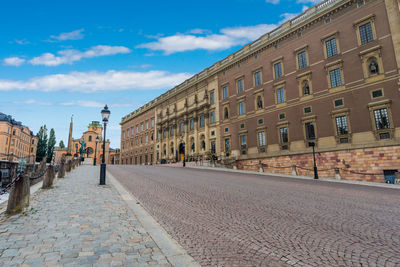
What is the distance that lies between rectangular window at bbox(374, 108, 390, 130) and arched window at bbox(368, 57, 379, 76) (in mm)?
3504

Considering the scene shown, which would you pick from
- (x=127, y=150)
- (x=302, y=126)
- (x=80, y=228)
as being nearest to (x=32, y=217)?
(x=80, y=228)

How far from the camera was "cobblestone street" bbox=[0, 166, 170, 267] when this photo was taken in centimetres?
340

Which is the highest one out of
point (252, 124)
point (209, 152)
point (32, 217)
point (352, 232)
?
point (252, 124)

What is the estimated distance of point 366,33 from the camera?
21859 millimetres

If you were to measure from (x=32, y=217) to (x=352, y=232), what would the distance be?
288 inches

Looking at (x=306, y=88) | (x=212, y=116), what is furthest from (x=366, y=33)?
(x=212, y=116)

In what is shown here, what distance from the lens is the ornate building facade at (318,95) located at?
20.2 metres

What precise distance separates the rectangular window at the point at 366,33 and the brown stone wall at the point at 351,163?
Answer: 1019 cm

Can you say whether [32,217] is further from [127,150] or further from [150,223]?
[127,150]

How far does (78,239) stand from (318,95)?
25.7 meters

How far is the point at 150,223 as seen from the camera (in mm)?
5371

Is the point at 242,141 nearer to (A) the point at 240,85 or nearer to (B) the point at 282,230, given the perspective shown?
(A) the point at 240,85

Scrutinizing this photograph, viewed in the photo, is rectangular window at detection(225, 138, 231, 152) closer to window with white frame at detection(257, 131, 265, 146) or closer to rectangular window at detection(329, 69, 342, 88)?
window with white frame at detection(257, 131, 265, 146)

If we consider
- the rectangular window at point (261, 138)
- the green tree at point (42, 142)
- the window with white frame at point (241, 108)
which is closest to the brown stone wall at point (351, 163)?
the rectangular window at point (261, 138)
